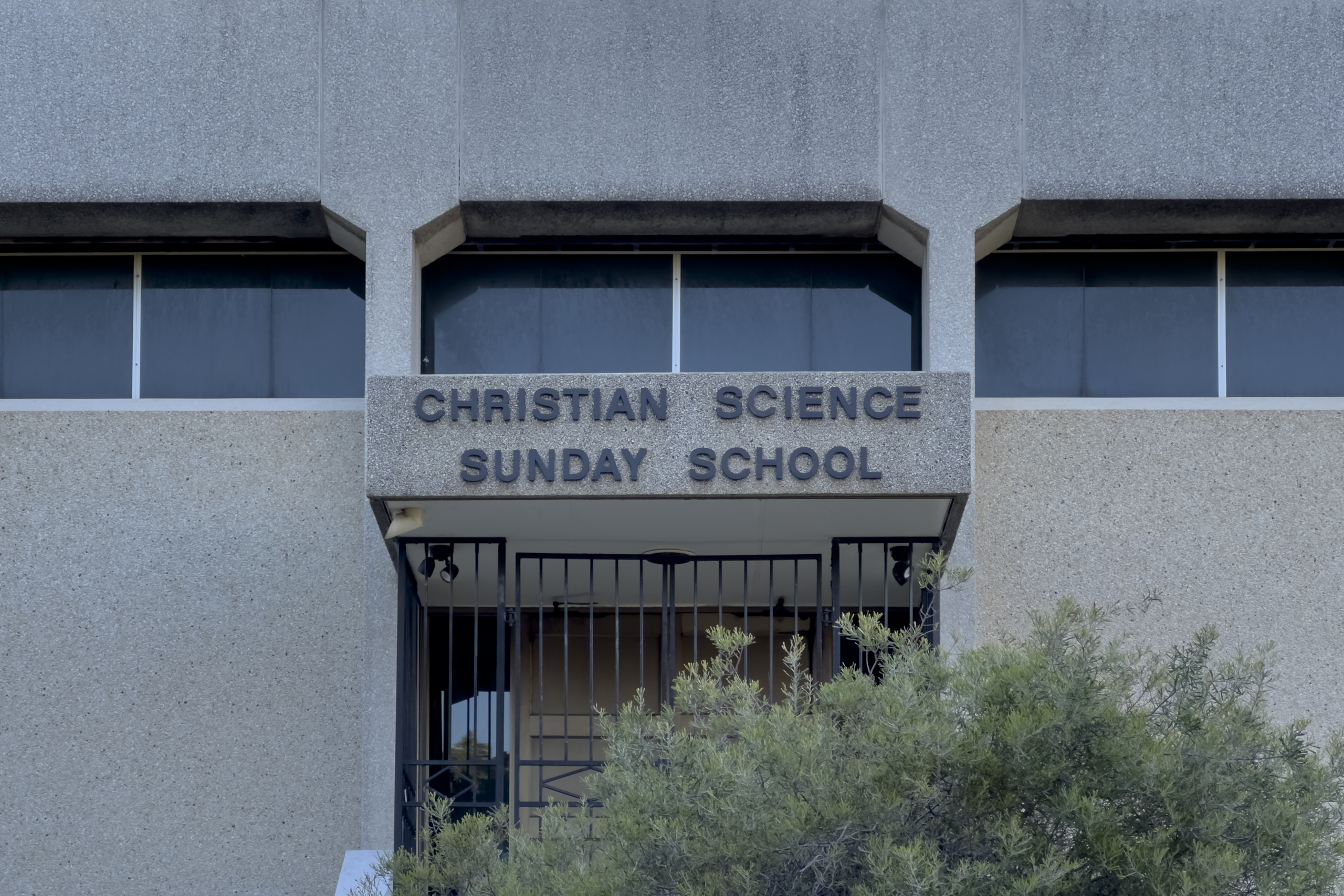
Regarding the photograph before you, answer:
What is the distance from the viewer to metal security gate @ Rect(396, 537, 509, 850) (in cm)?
881

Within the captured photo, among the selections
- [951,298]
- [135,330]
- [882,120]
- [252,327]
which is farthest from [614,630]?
[882,120]

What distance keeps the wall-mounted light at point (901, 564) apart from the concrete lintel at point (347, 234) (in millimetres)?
3870

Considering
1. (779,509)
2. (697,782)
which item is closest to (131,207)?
(779,509)

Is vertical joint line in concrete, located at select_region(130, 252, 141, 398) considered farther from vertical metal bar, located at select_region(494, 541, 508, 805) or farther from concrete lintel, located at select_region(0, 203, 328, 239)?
vertical metal bar, located at select_region(494, 541, 508, 805)

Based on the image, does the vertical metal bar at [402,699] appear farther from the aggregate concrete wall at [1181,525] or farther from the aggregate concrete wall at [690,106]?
the aggregate concrete wall at [1181,525]

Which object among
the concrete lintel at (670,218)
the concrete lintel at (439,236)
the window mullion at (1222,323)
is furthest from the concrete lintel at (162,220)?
the window mullion at (1222,323)

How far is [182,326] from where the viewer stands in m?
10.0

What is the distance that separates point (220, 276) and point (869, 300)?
15.0ft

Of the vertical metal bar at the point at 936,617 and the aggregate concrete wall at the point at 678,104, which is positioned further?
the aggregate concrete wall at the point at 678,104

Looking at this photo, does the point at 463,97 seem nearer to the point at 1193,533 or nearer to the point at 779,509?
the point at 779,509

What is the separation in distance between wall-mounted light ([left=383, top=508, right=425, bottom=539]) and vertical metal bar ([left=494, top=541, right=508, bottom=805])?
787 mm

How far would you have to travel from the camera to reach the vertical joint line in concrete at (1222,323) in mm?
9836

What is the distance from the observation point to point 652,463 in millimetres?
7953

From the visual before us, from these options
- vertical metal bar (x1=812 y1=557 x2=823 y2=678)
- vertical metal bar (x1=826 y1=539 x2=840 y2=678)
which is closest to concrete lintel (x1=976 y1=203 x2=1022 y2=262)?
vertical metal bar (x1=826 y1=539 x2=840 y2=678)
